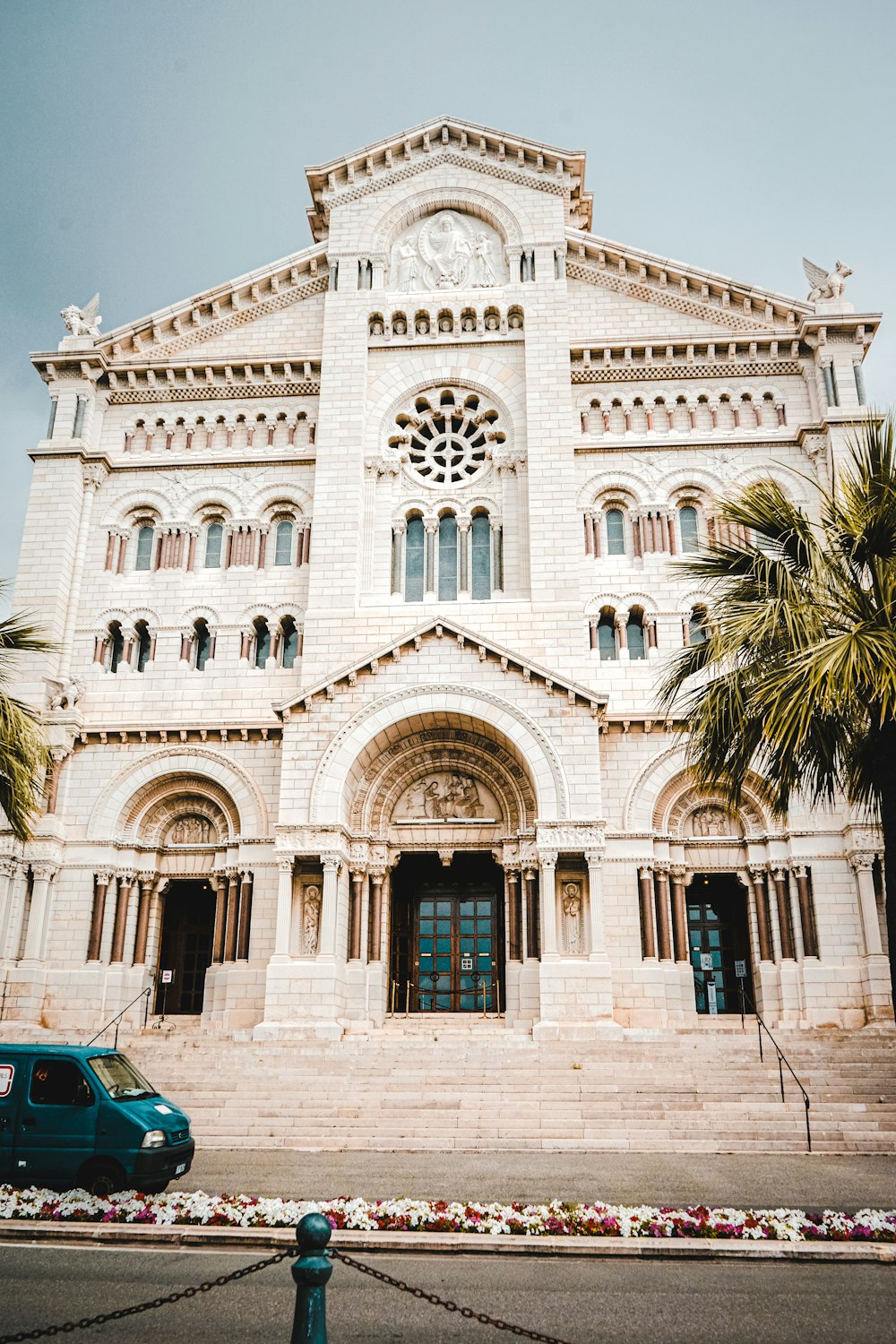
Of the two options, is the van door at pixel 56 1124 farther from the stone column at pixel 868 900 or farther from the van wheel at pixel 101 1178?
the stone column at pixel 868 900

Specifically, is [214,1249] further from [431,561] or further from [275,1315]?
[431,561]

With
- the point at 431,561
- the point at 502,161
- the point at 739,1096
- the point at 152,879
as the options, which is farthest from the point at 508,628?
the point at 502,161

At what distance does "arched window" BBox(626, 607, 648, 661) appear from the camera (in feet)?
96.9

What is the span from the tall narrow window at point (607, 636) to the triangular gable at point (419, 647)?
10.9 feet

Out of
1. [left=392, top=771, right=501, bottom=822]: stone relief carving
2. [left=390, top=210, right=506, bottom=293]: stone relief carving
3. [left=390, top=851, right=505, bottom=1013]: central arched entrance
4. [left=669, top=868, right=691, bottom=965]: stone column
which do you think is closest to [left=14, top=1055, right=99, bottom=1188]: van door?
[left=390, top=851, right=505, bottom=1013]: central arched entrance

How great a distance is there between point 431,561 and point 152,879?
37.6 feet

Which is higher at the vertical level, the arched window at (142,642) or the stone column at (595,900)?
the arched window at (142,642)

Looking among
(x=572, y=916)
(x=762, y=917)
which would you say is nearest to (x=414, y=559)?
(x=572, y=916)

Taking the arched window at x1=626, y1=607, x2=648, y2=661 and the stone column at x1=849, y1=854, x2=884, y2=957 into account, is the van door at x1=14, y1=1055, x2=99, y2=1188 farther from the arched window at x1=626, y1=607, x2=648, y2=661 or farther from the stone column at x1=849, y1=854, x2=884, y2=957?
the arched window at x1=626, y1=607, x2=648, y2=661

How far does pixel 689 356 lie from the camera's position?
31891 mm

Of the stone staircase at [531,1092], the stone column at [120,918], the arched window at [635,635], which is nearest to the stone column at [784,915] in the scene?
the stone staircase at [531,1092]

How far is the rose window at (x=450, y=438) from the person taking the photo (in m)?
31.8

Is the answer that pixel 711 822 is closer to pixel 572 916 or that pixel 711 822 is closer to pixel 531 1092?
pixel 572 916

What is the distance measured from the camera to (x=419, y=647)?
27.1 m
